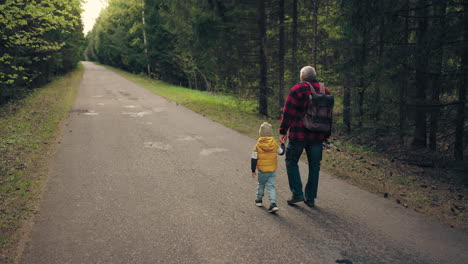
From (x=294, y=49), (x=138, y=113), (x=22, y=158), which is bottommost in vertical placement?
(x=22, y=158)

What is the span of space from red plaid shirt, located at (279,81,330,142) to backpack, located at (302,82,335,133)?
7 cm

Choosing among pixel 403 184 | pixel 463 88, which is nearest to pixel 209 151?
pixel 403 184

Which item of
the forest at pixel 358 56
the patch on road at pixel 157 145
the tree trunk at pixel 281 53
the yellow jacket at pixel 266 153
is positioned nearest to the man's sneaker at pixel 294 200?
the yellow jacket at pixel 266 153

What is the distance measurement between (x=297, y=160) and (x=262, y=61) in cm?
1032

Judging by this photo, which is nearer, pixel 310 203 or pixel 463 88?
pixel 310 203

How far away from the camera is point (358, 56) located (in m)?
9.52

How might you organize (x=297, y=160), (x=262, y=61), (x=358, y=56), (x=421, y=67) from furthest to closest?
(x=262, y=61) → (x=358, y=56) → (x=421, y=67) → (x=297, y=160)

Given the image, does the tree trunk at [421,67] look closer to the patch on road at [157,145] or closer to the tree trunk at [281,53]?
the tree trunk at [281,53]

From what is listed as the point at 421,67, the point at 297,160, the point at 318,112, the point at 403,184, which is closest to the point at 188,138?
the point at 297,160

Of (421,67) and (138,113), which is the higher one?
(421,67)

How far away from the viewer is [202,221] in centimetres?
455

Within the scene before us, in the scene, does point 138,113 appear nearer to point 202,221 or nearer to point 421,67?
point 202,221

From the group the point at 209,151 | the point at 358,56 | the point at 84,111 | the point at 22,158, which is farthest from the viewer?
the point at 84,111

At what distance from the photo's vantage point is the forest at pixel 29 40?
882 cm
